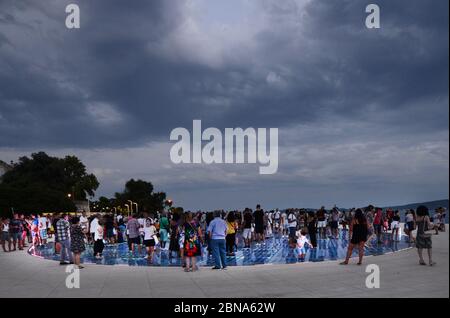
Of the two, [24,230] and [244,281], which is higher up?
[24,230]

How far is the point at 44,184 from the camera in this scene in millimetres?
101750

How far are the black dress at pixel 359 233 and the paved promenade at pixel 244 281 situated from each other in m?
0.76

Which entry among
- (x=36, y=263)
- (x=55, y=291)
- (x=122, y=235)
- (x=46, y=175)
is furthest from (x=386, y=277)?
(x=46, y=175)

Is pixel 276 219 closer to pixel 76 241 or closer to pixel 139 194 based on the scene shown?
pixel 76 241

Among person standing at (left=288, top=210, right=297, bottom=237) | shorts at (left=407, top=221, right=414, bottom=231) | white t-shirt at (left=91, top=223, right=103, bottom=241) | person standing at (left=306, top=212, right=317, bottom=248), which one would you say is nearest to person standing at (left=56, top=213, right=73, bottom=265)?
white t-shirt at (left=91, top=223, right=103, bottom=241)

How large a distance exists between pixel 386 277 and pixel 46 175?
106m

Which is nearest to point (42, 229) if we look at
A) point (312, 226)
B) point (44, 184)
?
point (312, 226)

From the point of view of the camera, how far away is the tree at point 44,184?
82.3 meters

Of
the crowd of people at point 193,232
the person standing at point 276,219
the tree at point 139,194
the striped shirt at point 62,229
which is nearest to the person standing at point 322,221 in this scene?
the crowd of people at point 193,232

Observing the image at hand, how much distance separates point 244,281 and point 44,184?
3865 inches

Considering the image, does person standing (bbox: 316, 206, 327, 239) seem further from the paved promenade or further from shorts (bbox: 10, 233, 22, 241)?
shorts (bbox: 10, 233, 22, 241)

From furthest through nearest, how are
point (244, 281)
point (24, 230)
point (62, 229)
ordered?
point (24, 230)
point (62, 229)
point (244, 281)

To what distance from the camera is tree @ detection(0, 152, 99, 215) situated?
270 ft
